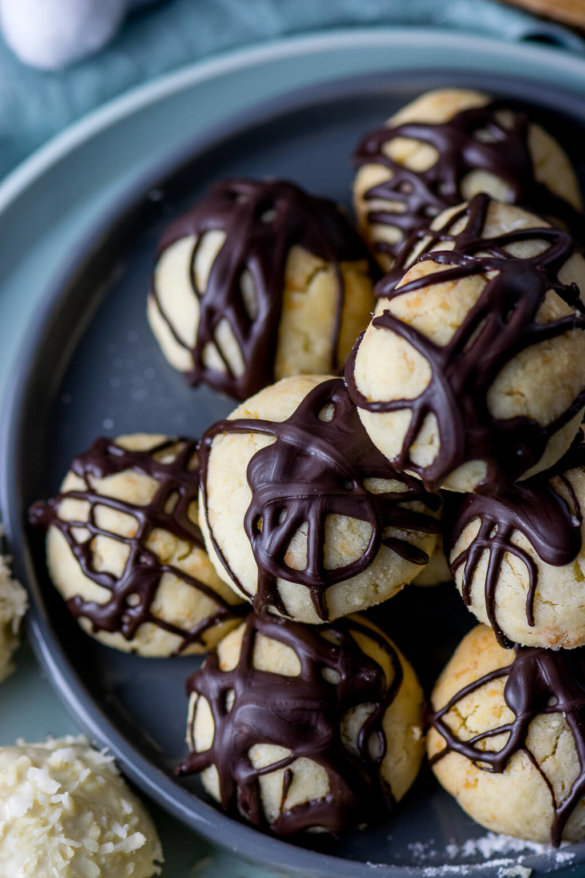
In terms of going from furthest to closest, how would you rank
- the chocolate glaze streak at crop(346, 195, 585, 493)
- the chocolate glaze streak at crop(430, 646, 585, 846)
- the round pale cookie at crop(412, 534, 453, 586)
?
the round pale cookie at crop(412, 534, 453, 586), the chocolate glaze streak at crop(430, 646, 585, 846), the chocolate glaze streak at crop(346, 195, 585, 493)

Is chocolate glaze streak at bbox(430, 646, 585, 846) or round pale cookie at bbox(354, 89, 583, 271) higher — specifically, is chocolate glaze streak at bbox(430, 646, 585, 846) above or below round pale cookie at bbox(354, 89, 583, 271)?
below

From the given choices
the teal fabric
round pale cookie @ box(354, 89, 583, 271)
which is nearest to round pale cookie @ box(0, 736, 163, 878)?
round pale cookie @ box(354, 89, 583, 271)

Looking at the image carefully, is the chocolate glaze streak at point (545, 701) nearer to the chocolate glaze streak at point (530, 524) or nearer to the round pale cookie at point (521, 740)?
the round pale cookie at point (521, 740)

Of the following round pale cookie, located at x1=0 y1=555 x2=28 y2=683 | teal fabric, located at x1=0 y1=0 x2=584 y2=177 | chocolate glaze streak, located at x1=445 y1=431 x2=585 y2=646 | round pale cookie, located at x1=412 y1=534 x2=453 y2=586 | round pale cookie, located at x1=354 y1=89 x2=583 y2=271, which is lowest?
round pale cookie, located at x1=412 y1=534 x2=453 y2=586

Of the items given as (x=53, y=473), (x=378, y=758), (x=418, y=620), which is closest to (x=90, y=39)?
(x=53, y=473)

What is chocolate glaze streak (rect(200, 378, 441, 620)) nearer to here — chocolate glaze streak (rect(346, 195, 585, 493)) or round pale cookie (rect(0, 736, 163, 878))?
chocolate glaze streak (rect(346, 195, 585, 493))

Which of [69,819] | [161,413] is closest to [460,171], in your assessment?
[161,413]

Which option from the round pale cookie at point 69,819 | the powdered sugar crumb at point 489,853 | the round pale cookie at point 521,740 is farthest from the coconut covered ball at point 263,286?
the powdered sugar crumb at point 489,853
